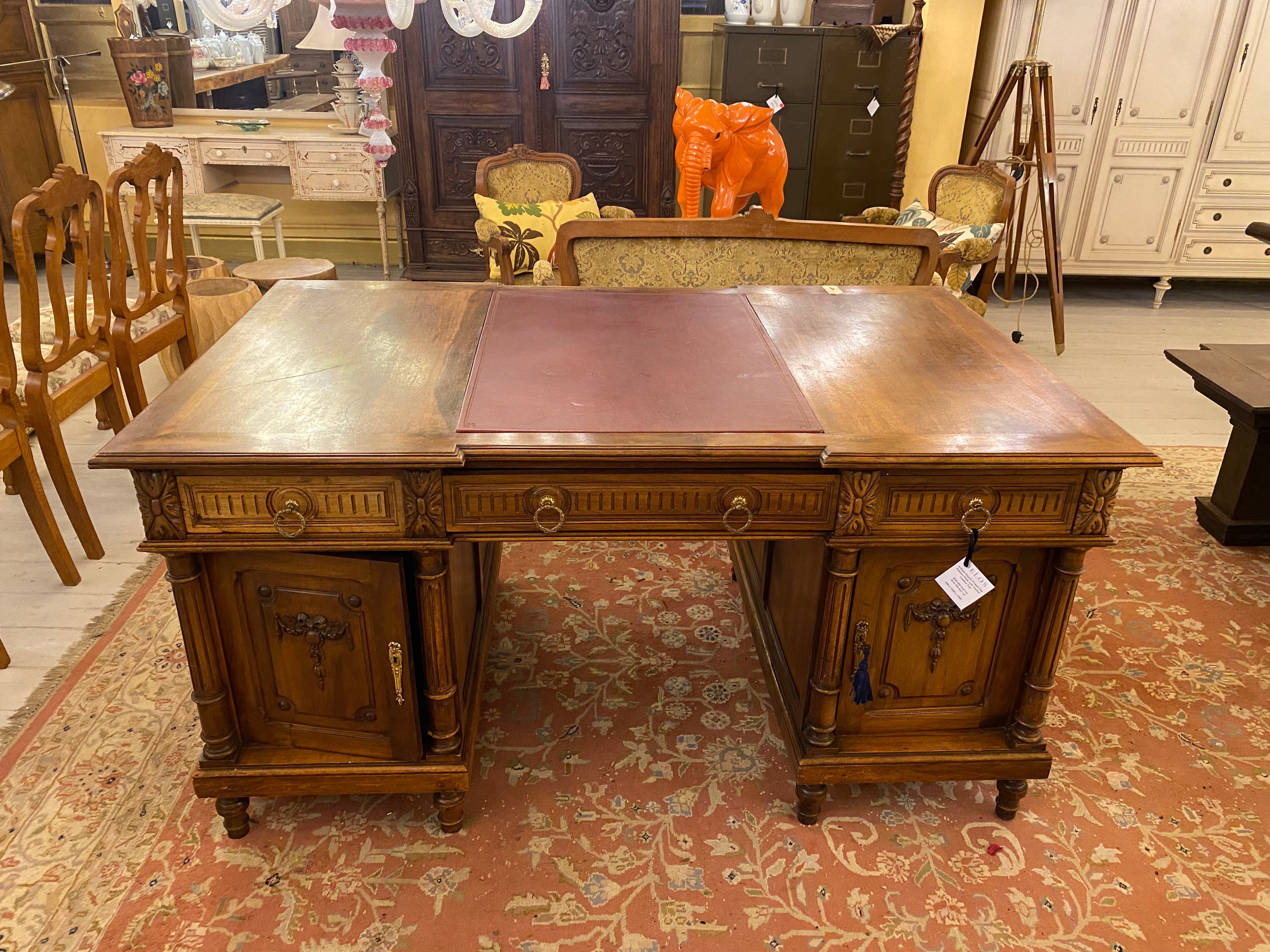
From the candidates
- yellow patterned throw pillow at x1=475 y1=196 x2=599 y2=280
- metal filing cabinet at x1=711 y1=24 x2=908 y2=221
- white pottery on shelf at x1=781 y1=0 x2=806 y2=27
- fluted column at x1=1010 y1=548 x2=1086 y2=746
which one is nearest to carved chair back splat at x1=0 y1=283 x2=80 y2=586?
yellow patterned throw pillow at x1=475 y1=196 x2=599 y2=280

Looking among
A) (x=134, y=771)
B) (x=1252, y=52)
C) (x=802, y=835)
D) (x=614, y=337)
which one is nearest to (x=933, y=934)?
(x=802, y=835)

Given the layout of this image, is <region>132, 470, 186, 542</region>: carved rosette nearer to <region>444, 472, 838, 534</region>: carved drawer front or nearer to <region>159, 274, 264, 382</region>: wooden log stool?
<region>444, 472, 838, 534</region>: carved drawer front

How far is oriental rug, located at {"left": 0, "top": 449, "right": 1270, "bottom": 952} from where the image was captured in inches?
67.4

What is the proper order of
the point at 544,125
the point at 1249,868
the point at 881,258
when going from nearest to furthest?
the point at 1249,868
the point at 881,258
the point at 544,125

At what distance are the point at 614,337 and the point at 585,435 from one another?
52 cm

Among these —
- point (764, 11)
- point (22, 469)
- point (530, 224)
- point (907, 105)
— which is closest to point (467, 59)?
point (764, 11)

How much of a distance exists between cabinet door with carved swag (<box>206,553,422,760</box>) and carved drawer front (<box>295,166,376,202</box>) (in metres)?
4.15

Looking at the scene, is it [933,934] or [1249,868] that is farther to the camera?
[1249,868]

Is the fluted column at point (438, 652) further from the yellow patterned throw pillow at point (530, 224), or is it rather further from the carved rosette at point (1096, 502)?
the yellow patterned throw pillow at point (530, 224)

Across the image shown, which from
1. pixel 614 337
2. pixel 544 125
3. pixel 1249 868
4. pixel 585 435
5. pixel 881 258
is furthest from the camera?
pixel 544 125

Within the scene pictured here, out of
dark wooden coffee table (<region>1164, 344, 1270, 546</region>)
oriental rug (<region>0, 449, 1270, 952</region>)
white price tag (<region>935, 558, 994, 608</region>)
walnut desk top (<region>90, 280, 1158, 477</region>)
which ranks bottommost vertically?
oriental rug (<region>0, 449, 1270, 952</region>)

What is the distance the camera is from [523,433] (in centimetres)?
155

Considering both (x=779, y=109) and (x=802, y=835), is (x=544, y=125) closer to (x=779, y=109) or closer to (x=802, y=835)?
(x=779, y=109)

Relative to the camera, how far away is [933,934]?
1.72 meters
